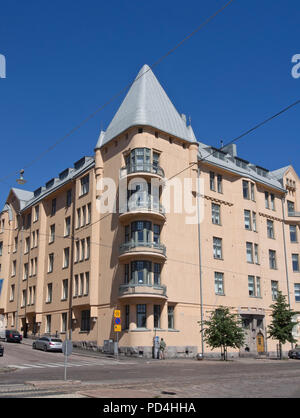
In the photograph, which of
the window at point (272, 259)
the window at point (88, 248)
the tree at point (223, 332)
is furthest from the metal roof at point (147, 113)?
the tree at point (223, 332)

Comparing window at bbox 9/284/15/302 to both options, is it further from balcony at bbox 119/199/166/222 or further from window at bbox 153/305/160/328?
window at bbox 153/305/160/328

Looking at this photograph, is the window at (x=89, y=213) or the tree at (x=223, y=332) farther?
the window at (x=89, y=213)

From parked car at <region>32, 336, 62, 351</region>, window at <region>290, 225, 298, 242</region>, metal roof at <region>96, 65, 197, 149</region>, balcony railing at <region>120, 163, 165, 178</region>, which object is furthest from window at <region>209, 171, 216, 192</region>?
parked car at <region>32, 336, 62, 351</region>

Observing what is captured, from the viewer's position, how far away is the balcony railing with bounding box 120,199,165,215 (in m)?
37.2

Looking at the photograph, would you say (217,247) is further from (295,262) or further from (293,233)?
(293,233)

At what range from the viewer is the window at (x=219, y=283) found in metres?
42.4

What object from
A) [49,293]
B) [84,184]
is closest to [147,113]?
[84,184]

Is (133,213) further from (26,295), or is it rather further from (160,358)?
(26,295)

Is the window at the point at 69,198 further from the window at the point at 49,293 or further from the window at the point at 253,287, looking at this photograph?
the window at the point at 253,287

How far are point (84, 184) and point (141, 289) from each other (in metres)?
15.1

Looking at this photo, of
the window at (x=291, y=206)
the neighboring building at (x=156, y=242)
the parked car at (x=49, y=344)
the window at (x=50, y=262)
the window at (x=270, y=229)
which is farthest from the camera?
the window at (x=291, y=206)

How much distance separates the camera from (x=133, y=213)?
37.0m

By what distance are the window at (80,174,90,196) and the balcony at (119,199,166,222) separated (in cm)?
845

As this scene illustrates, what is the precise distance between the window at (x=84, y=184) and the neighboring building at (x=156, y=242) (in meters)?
0.14
